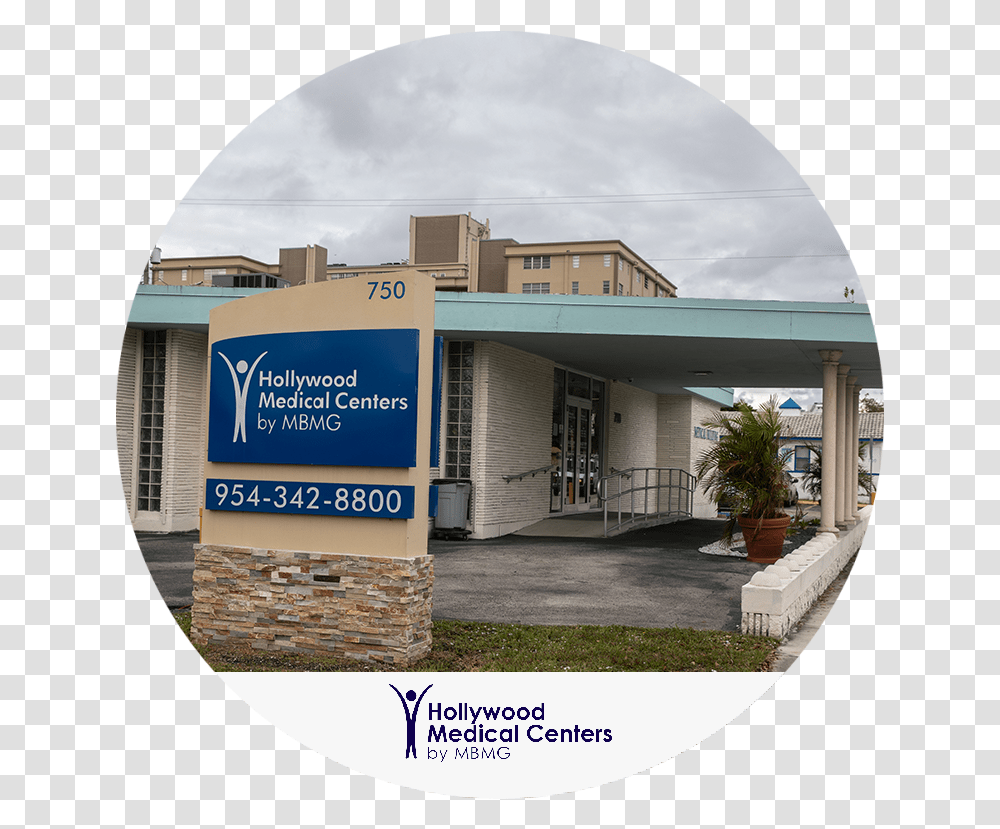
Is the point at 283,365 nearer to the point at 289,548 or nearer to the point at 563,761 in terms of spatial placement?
the point at 289,548

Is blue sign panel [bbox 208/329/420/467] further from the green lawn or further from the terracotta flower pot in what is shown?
the terracotta flower pot

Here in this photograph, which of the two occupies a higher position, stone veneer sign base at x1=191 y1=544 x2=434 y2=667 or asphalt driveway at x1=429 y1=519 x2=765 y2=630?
stone veneer sign base at x1=191 y1=544 x2=434 y2=667

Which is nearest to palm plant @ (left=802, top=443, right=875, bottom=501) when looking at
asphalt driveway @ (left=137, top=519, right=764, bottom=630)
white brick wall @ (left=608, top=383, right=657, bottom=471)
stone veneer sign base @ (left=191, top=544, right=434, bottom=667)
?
asphalt driveway @ (left=137, top=519, right=764, bottom=630)

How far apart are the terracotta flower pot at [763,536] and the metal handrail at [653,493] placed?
2.94 metres

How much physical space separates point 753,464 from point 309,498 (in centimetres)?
661

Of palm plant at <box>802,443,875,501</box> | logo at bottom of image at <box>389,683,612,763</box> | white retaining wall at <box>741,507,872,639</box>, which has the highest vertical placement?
palm plant at <box>802,443,875,501</box>

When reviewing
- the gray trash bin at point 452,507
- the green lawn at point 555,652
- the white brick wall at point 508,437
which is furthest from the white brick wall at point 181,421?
the green lawn at point 555,652

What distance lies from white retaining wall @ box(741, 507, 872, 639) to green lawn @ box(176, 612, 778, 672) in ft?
0.56

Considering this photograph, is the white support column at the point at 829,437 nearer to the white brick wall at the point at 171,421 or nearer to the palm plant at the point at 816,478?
the palm plant at the point at 816,478

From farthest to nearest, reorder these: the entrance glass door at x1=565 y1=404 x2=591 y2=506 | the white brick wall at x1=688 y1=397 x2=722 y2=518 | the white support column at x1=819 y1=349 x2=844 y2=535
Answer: the white brick wall at x1=688 y1=397 x2=722 y2=518, the entrance glass door at x1=565 y1=404 x2=591 y2=506, the white support column at x1=819 y1=349 x2=844 y2=535

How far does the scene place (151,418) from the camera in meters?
13.3

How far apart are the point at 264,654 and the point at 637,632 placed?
9.38ft

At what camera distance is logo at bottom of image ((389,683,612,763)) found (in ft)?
16.8

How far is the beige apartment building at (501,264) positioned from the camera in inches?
477
